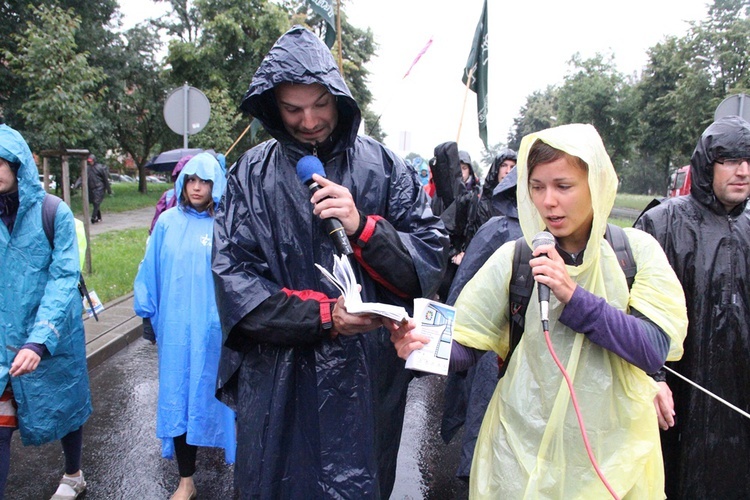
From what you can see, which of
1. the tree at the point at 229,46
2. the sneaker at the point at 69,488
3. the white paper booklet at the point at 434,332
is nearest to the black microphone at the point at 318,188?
the white paper booklet at the point at 434,332

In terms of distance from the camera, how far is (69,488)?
11.0 ft

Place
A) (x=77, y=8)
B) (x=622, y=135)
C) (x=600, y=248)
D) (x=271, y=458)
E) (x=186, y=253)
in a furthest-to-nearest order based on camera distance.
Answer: (x=622, y=135) → (x=77, y=8) → (x=186, y=253) → (x=271, y=458) → (x=600, y=248)

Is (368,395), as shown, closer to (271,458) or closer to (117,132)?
(271,458)

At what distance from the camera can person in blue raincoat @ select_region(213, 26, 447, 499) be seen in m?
1.85

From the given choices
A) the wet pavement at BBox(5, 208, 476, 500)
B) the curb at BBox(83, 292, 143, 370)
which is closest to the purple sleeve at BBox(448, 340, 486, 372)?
the wet pavement at BBox(5, 208, 476, 500)

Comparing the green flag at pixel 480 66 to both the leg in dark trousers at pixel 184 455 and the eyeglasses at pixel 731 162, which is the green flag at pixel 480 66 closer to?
the eyeglasses at pixel 731 162

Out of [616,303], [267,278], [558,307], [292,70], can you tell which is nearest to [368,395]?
[267,278]

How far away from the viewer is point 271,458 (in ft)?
6.22

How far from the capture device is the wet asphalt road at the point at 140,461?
356 cm

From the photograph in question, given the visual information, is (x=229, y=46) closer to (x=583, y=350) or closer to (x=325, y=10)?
(x=325, y=10)

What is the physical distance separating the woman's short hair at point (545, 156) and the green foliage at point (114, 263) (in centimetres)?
701

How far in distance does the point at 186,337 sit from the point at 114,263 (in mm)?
6998

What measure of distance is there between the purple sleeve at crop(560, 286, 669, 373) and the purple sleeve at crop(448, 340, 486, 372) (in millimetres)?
340

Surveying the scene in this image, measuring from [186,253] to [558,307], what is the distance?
7.66 feet
